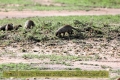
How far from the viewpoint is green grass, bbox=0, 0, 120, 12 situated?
2512cm

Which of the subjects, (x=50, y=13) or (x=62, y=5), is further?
(x=62, y=5)

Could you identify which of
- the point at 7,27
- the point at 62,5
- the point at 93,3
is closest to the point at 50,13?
the point at 62,5

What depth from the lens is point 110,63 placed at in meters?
12.0

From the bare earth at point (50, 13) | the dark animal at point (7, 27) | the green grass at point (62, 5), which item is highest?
the dark animal at point (7, 27)

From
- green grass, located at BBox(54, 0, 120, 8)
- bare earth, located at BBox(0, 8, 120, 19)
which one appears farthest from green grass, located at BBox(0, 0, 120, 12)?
bare earth, located at BBox(0, 8, 120, 19)

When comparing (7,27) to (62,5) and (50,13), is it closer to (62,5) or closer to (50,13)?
(50,13)

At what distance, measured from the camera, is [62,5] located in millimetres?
26609

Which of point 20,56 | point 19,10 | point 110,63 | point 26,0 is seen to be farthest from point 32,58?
point 26,0

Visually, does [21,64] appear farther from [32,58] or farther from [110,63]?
[110,63]

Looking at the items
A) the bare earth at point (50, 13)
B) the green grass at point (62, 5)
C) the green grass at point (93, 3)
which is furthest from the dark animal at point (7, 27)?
the green grass at point (93, 3)

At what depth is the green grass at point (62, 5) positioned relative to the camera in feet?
82.4

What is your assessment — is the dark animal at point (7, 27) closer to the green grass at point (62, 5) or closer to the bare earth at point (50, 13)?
the bare earth at point (50, 13)

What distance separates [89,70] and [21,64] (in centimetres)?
171

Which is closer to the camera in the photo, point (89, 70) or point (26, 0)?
point (89, 70)
